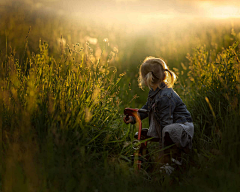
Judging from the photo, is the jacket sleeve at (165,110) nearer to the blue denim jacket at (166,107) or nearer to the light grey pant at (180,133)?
the blue denim jacket at (166,107)

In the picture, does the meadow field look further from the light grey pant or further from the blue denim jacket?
the blue denim jacket

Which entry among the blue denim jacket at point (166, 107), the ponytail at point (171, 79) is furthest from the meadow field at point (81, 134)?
the ponytail at point (171, 79)

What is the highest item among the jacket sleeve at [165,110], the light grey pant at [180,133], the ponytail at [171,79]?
the ponytail at [171,79]

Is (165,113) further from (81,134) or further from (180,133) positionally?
(81,134)

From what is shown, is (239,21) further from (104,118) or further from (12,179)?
(12,179)

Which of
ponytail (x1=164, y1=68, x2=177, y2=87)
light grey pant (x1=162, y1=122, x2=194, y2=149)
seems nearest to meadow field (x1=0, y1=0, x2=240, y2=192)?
light grey pant (x1=162, y1=122, x2=194, y2=149)

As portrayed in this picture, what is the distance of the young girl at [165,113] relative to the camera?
268cm

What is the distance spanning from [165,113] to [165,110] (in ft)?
0.12

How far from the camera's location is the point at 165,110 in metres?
2.80

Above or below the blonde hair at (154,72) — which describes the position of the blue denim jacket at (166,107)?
below

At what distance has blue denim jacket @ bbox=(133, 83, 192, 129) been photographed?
2.79 metres

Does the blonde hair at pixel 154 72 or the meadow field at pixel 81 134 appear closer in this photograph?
the meadow field at pixel 81 134

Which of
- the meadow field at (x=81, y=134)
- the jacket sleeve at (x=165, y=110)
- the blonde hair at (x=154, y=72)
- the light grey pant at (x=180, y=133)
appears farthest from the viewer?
the blonde hair at (x=154, y=72)

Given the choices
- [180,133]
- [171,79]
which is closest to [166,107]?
[180,133]
